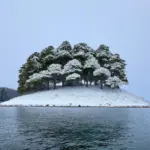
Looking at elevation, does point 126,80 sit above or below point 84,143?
above

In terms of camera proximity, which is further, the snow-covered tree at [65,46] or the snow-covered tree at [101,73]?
the snow-covered tree at [65,46]

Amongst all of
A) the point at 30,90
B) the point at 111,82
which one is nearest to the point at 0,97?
the point at 30,90

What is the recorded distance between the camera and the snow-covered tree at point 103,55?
337 ft

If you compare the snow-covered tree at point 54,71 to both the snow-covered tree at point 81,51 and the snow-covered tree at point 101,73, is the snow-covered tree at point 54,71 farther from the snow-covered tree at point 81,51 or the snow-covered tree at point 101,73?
the snow-covered tree at point 101,73

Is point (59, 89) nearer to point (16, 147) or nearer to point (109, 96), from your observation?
point (109, 96)

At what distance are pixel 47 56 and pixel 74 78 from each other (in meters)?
18.7

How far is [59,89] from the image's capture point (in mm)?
95375

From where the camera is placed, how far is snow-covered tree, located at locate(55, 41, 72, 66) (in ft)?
327

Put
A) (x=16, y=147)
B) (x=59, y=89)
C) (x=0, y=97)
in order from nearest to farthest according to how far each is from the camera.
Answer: (x=16, y=147), (x=59, y=89), (x=0, y=97)

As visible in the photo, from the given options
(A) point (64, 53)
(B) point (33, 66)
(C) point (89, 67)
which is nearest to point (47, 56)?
(B) point (33, 66)

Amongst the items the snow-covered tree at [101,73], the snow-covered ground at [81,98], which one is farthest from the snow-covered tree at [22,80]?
the snow-covered tree at [101,73]

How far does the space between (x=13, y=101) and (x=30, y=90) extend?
35.3 ft

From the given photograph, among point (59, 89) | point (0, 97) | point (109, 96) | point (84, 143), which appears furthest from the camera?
point (0, 97)

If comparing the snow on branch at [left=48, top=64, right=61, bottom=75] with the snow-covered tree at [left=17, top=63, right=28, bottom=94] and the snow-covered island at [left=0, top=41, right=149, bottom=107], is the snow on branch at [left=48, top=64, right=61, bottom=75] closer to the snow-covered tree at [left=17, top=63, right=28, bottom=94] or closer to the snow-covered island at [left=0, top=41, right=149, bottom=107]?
the snow-covered island at [left=0, top=41, right=149, bottom=107]
